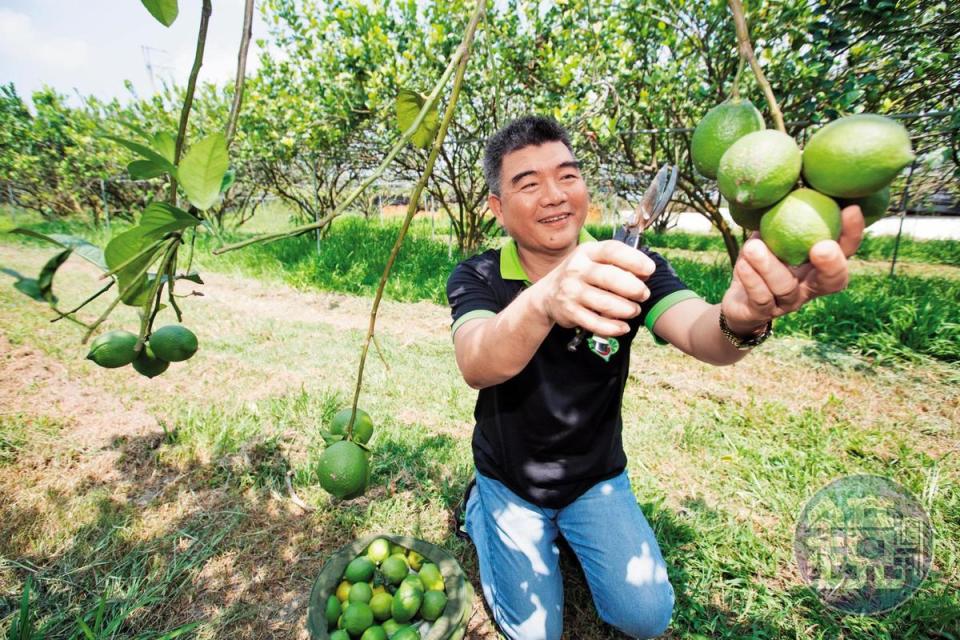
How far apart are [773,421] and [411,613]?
2.74m

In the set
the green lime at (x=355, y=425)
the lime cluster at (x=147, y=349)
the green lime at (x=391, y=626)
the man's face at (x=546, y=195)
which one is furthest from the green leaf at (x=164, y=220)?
the green lime at (x=391, y=626)

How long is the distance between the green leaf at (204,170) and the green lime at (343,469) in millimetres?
782

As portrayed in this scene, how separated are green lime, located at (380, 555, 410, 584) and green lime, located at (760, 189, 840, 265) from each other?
1.70 meters

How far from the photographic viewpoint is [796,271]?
0.78 m

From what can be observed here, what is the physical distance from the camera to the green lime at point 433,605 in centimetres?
169

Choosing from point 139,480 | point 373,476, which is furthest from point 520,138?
point 139,480

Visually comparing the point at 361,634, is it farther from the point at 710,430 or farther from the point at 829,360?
the point at 829,360

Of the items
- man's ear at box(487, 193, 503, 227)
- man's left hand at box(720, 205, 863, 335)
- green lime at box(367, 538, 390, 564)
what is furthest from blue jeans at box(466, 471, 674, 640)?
man's left hand at box(720, 205, 863, 335)

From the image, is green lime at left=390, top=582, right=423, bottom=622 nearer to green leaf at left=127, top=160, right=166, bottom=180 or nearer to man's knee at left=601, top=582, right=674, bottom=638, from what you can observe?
man's knee at left=601, top=582, right=674, bottom=638

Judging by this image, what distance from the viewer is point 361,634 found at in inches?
64.9

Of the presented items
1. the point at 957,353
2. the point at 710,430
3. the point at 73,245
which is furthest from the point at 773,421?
the point at 73,245

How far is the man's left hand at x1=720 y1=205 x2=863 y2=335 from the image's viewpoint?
2.25ft

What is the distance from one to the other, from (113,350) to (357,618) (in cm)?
119

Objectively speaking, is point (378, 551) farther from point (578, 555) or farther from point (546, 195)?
point (546, 195)
